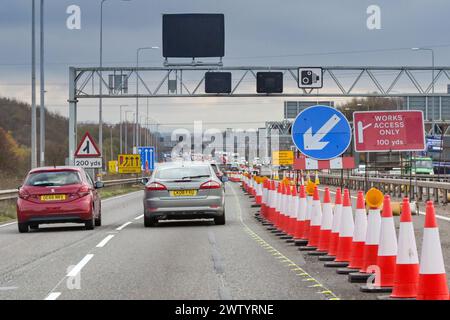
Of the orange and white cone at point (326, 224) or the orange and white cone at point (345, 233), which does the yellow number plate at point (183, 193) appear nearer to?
the orange and white cone at point (326, 224)

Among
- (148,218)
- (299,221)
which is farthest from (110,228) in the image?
(299,221)

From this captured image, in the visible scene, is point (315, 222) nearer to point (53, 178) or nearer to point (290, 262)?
point (290, 262)

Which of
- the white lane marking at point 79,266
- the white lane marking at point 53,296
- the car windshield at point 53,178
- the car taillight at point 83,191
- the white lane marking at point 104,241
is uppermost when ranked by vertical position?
the car windshield at point 53,178

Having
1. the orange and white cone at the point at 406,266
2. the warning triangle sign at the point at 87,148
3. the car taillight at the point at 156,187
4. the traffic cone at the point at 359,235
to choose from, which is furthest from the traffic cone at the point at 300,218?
the warning triangle sign at the point at 87,148

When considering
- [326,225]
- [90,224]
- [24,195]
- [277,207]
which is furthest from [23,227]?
[326,225]

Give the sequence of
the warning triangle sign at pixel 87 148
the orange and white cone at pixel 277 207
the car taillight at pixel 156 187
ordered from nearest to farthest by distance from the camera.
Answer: the orange and white cone at pixel 277 207 → the car taillight at pixel 156 187 → the warning triangle sign at pixel 87 148

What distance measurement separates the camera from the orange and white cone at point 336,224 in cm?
1355

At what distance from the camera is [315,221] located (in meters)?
15.8

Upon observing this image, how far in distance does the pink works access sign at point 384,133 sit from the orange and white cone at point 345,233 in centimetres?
390

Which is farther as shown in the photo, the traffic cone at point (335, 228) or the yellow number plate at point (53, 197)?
the yellow number plate at point (53, 197)

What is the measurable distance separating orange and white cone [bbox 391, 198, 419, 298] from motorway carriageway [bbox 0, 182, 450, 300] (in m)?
0.53

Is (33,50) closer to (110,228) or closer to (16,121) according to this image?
(110,228)

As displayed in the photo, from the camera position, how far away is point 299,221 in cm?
1759
